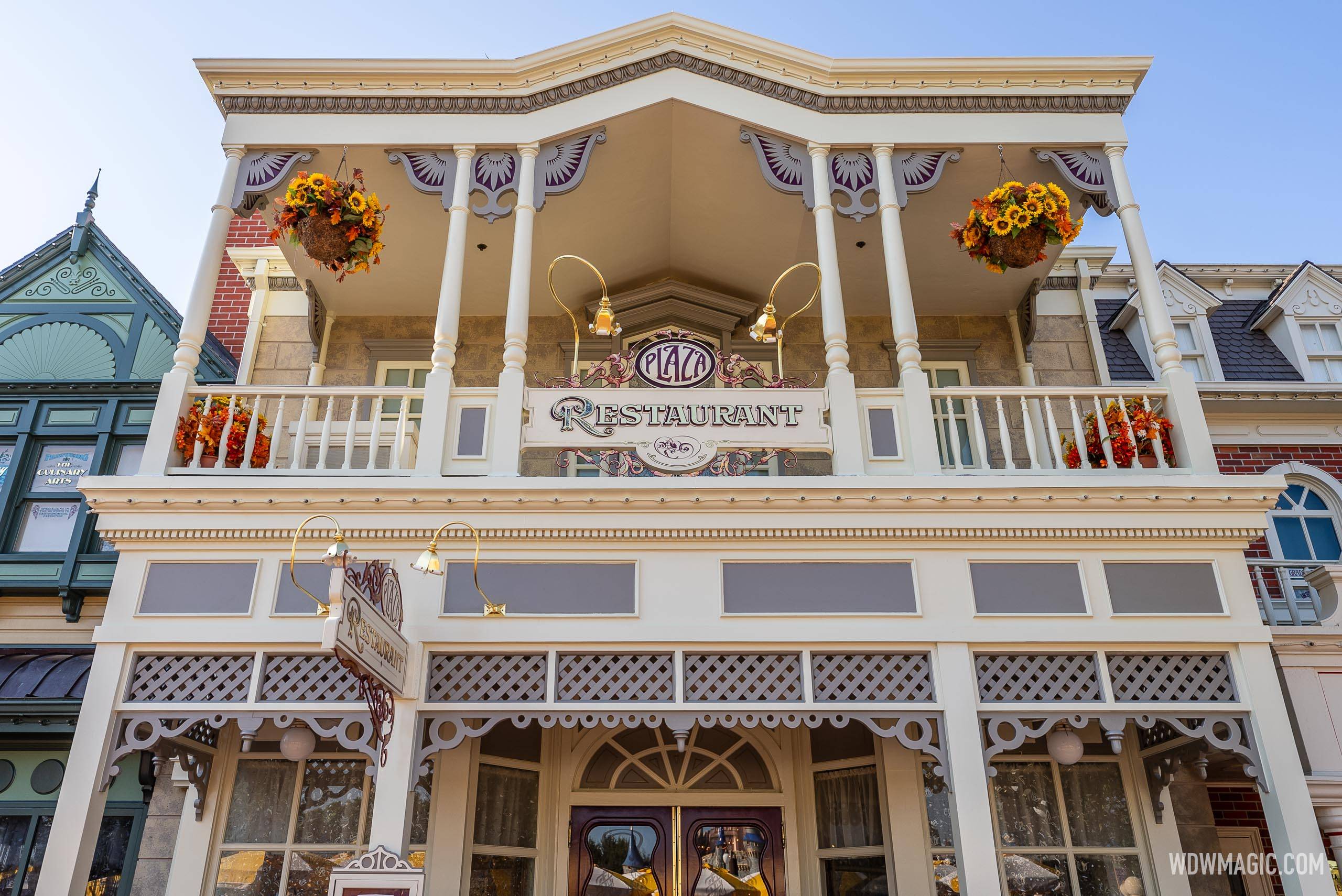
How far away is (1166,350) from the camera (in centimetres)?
680

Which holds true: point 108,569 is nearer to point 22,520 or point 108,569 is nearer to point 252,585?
point 22,520

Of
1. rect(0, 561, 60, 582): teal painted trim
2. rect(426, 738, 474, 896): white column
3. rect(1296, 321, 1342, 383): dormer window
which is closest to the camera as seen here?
rect(426, 738, 474, 896): white column

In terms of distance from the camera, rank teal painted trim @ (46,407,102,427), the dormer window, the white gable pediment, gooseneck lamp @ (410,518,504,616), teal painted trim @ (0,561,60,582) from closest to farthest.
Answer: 1. gooseneck lamp @ (410,518,504,616)
2. teal painted trim @ (0,561,60,582)
3. teal painted trim @ (46,407,102,427)
4. the dormer window
5. the white gable pediment

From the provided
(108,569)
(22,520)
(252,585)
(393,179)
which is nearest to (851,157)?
(393,179)

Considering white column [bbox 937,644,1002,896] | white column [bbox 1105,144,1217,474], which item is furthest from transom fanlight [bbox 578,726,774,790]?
white column [bbox 1105,144,1217,474]

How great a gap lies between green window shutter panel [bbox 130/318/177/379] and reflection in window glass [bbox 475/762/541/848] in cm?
499

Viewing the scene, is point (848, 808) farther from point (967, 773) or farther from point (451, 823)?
point (451, 823)

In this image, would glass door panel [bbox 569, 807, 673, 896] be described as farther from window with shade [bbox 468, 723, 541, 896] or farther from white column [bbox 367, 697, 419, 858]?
white column [bbox 367, 697, 419, 858]

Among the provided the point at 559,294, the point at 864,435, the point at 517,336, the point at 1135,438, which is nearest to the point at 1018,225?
the point at 1135,438

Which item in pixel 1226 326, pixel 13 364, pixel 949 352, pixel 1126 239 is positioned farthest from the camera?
pixel 1226 326

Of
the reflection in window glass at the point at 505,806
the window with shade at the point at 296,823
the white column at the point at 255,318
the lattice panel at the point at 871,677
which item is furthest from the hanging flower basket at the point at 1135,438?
the white column at the point at 255,318

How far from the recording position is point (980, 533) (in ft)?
20.5

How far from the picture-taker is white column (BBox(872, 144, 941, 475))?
21.5ft

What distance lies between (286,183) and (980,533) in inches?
244
